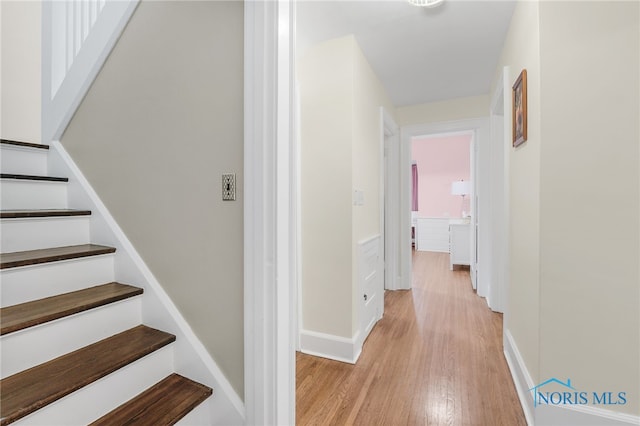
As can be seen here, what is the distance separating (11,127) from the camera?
7.22ft

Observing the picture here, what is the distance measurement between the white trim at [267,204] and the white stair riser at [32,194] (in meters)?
1.31

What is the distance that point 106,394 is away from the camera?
1001 mm

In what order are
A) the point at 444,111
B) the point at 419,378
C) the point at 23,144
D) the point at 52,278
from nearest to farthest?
the point at 52,278
the point at 23,144
the point at 419,378
the point at 444,111

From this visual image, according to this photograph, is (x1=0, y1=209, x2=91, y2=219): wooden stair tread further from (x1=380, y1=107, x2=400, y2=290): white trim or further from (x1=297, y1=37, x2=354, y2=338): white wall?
(x1=380, y1=107, x2=400, y2=290): white trim

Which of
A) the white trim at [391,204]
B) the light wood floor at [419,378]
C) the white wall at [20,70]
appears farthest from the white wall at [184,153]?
the white trim at [391,204]

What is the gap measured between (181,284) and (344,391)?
4.03ft

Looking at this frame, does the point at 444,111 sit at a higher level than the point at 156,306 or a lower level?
higher

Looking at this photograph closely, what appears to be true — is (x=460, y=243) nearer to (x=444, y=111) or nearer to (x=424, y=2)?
(x=444, y=111)

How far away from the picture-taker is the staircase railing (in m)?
1.45

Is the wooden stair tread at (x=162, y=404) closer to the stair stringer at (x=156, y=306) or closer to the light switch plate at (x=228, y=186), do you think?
the stair stringer at (x=156, y=306)

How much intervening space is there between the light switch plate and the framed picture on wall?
5.45 feet

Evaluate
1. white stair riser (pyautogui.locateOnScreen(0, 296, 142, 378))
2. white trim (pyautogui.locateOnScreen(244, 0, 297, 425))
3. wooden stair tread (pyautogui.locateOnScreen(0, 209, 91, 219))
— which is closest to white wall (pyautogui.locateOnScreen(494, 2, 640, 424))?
white trim (pyautogui.locateOnScreen(244, 0, 297, 425))

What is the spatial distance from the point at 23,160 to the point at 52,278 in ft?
2.95

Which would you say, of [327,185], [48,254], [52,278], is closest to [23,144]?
[48,254]
